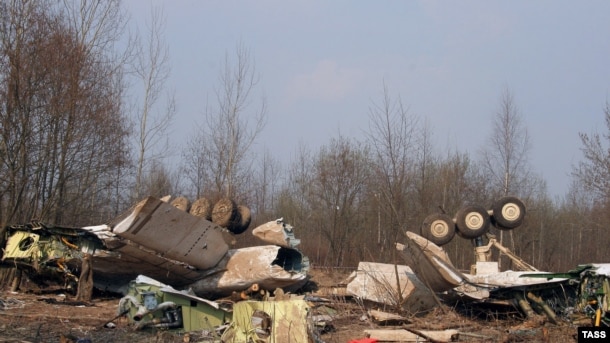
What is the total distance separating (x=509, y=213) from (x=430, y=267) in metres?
3.69

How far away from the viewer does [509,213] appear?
1457cm

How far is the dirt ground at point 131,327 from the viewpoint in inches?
364

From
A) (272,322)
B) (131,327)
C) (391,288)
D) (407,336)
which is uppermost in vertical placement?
(391,288)

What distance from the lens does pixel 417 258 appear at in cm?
1211

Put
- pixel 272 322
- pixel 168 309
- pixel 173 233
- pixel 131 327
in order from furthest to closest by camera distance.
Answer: pixel 173 233
pixel 168 309
pixel 131 327
pixel 272 322

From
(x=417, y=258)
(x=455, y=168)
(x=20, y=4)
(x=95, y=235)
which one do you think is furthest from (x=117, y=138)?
(x=455, y=168)

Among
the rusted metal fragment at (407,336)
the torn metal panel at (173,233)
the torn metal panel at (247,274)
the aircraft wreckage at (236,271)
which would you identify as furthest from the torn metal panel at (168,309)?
the torn metal panel at (247,274)

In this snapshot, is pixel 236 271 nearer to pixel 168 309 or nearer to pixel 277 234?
pixel 277 234

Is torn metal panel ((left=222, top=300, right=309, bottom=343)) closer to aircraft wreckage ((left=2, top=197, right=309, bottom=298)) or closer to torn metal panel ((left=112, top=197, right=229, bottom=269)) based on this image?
torn metal panel ((left=112, top=197, right=229, bottom=269))

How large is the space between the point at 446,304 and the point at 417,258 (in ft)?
6.30

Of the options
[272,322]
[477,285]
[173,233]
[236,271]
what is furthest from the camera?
[236,271]

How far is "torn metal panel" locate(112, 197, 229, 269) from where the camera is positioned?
12.6 m

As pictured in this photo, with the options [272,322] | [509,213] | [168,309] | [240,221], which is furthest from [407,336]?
[240,221]

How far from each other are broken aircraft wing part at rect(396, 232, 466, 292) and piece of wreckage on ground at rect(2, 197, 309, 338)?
11.2 ft
